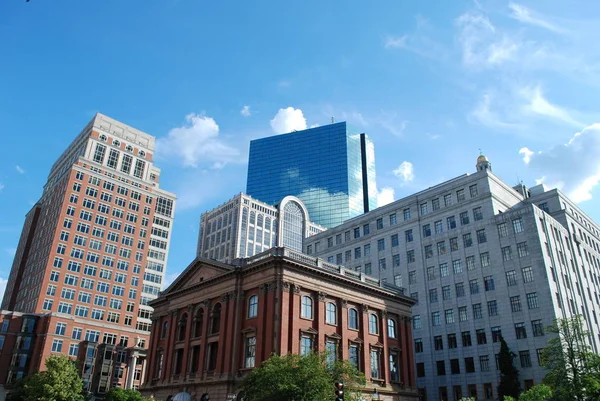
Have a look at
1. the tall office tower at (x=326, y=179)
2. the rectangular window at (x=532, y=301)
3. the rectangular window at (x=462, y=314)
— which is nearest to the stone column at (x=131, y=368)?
the rectangular window at (x=462, y=314)

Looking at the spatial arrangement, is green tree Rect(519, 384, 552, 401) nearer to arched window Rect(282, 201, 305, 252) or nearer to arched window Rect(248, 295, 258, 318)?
arched window Rect(248, 295, 258, 318)

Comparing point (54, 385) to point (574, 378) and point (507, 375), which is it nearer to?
point (507, 375)

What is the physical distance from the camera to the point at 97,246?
107 metres

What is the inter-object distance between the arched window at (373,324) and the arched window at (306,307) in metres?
8.98

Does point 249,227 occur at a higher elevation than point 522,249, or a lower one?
higher

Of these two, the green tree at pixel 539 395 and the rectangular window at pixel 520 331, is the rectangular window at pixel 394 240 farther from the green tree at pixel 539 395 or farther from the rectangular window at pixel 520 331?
the green tree at pixel 539 395

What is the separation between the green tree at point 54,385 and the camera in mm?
64562

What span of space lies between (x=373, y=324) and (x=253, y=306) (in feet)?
48.1

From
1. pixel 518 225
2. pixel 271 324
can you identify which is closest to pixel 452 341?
pixel 518 225

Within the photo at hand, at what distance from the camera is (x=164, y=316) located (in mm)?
64250

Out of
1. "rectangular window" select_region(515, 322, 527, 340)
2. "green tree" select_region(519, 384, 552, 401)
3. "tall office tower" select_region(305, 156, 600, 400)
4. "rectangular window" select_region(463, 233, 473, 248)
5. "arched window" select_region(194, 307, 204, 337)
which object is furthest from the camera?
"rectangular window" select_region(463, 233, 473, 248)

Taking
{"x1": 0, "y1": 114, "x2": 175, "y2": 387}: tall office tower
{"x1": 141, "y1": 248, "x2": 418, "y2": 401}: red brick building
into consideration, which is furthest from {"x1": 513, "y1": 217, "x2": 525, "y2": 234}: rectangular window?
{"x1": 0, "y1": 114, "x2": 175, "y2": 387}: tall office tower

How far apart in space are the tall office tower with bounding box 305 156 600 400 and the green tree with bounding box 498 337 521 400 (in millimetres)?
2653

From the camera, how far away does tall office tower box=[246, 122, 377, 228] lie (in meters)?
186
